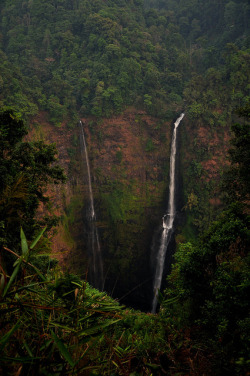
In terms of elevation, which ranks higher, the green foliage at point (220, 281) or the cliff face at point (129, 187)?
the green foliage at point (220, 281)

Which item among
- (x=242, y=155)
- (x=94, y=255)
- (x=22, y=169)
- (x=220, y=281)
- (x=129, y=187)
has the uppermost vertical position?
(x=242, y=155)

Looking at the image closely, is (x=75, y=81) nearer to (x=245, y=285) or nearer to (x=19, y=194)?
(x=19, y=194)

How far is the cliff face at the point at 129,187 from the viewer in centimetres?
1828

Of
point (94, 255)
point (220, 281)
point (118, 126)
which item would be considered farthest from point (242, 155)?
point (118, 126)

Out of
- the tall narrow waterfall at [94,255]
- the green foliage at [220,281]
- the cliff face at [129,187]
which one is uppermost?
the green foliage at [220,281]

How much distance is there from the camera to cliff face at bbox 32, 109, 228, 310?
60.0 ft

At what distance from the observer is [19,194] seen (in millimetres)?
5629

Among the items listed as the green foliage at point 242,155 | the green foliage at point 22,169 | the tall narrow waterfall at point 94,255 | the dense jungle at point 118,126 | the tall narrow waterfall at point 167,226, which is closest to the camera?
the green foliage at point 22,169

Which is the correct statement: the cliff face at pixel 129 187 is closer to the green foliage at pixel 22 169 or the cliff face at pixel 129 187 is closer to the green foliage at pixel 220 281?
the green foliage at pixel 22 169

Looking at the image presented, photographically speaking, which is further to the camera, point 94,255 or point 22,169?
→ point 94,255

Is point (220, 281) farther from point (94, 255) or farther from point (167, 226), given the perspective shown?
point (94, 255)

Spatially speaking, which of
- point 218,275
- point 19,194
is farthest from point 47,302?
point 218,275

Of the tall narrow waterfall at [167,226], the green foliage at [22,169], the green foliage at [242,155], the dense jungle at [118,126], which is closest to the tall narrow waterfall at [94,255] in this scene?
the dense jungle at [118,126]

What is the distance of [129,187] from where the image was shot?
21.0m
